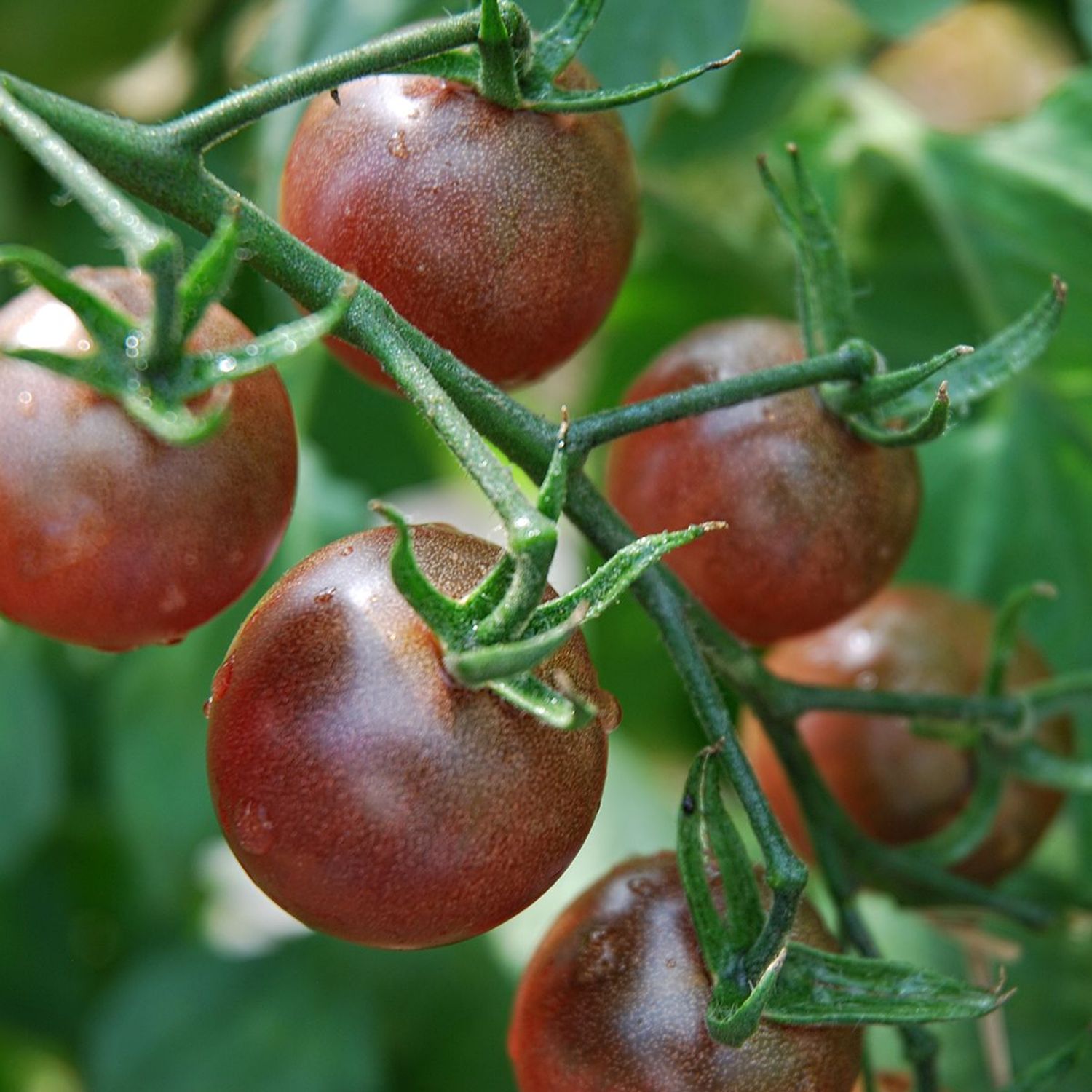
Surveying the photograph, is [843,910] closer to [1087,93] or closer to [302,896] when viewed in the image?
[302,896]

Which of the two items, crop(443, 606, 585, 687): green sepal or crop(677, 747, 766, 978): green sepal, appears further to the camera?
crop(677, 747, 766, 978): green sepal

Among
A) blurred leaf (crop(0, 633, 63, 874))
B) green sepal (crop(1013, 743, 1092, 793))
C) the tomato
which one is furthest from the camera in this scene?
the tomato

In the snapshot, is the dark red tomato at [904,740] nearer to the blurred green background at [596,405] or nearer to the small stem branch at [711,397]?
the blurred green background at [596,405]

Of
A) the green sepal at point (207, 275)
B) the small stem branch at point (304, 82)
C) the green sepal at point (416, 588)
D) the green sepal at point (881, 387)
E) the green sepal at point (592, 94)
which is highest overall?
the small stem branch at point (304, 82)

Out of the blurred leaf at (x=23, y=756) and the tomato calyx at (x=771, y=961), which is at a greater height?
the tomato calyx at (x=771, y=961)

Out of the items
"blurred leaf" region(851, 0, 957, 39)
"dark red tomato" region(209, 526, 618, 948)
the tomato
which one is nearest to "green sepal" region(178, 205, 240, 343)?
"dark red tomato" region(209, 526, 618, 948)

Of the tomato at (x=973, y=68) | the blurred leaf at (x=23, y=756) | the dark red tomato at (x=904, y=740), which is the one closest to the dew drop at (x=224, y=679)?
the dark red tomato at (x=904, y=740)

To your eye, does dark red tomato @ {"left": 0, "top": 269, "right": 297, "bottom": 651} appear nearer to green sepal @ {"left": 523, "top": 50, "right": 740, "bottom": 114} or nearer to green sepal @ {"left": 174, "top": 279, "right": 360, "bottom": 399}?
green sepal @ {"left": 174, "top": 279, "right": 360, "bottom": 399}

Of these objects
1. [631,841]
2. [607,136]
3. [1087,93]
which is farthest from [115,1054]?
[1087,93]
